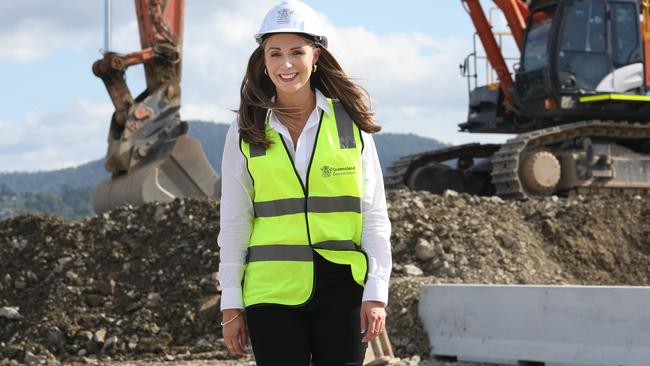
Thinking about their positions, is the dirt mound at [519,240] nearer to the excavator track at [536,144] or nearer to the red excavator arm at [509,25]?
the excavator track at [536,144]

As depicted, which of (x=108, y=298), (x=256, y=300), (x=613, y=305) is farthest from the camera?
(x=108, y=298)

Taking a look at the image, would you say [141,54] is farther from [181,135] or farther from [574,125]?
[574,125]

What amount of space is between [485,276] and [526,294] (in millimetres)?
3352

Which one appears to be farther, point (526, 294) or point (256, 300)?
point (526, 294)

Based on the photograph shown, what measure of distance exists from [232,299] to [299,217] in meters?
0.30

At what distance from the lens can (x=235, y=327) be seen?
323 cm

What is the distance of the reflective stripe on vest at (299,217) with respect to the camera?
319 centimetres

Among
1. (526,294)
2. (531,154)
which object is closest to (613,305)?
(526,294)

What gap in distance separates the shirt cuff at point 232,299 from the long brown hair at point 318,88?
0.44 metres

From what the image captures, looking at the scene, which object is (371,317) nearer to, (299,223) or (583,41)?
(299,223)

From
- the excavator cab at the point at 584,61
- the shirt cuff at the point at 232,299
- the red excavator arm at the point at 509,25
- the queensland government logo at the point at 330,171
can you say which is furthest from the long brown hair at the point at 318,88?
the red excavator arm at the point at 509,25

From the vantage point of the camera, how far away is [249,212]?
129 inches

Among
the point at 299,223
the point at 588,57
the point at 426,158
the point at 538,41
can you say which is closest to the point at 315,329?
the point at 299,223

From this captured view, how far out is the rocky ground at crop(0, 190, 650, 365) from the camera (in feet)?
33.9
